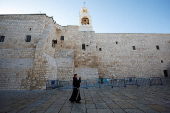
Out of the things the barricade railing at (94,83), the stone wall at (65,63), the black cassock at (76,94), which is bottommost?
the barricade railing at (94,83)

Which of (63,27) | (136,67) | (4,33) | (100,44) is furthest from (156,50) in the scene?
(4,33)

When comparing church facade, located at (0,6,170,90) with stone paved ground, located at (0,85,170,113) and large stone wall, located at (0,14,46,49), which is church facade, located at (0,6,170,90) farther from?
stone paved ground, located at (0,85,170,113)

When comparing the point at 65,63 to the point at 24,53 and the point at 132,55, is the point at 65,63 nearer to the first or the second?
the point at 24,53

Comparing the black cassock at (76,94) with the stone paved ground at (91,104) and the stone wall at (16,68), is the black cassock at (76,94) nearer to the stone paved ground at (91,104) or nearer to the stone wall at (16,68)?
the stone paved ground at (91,104)

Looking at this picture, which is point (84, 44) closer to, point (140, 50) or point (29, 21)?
point (29, 21)

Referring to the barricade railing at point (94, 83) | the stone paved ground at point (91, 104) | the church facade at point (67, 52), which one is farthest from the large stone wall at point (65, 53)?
the stone paved ground at point (91, 104)

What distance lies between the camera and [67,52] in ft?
38.6

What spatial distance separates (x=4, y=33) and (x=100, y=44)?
14.7 m

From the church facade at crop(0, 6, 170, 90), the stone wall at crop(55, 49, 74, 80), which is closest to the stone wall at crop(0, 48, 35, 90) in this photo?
the church facade at crop(0, 6, 170, 90)

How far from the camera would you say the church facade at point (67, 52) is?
7664 mm

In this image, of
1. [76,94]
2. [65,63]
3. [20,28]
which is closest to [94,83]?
[65,63]

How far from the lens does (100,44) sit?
15977 mm

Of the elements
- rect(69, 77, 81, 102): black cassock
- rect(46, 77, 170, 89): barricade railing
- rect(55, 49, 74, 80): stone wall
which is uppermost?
rect(55, 49, 74, 80): stone wall

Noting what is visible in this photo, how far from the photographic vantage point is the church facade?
7.66m
